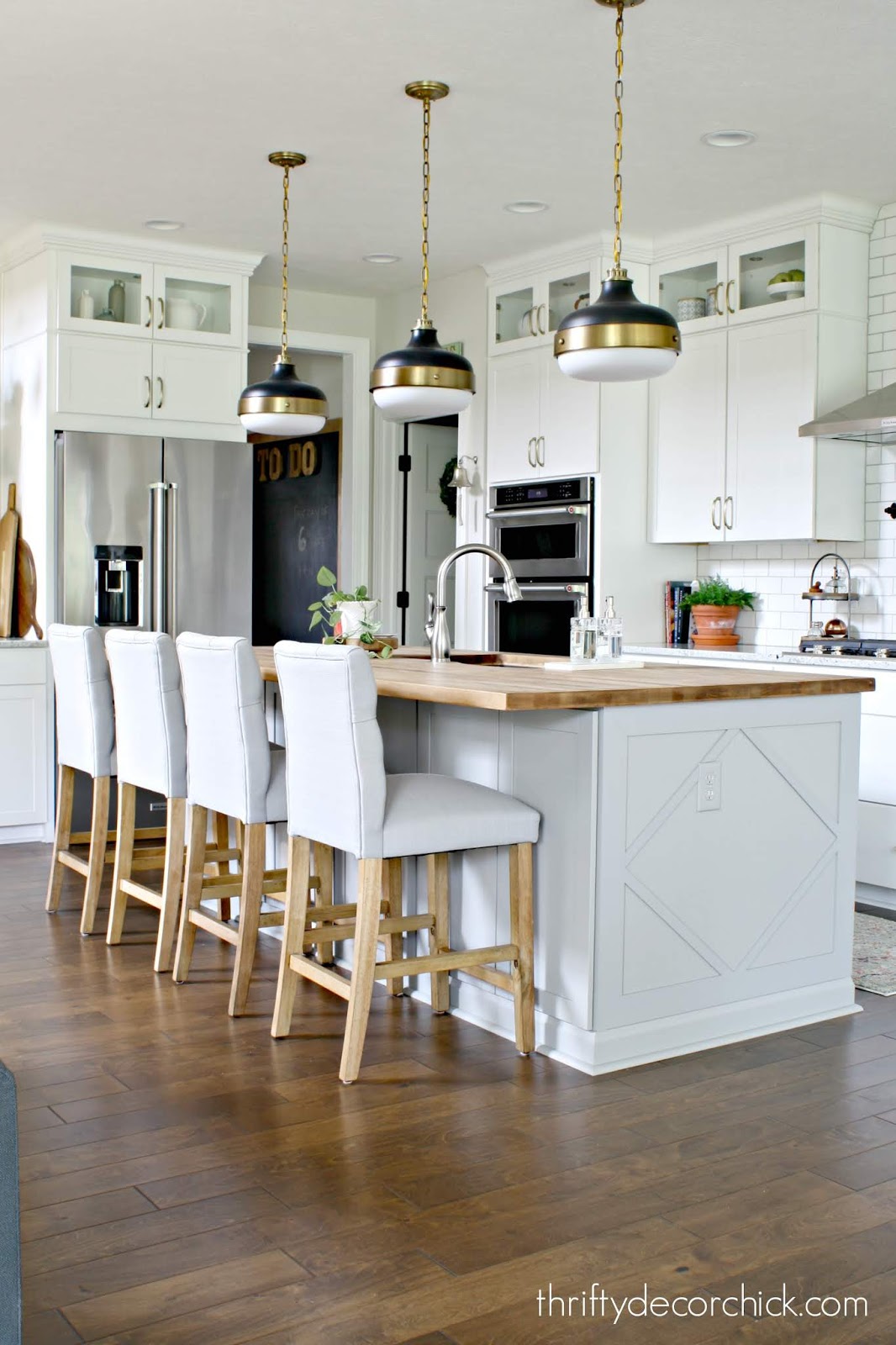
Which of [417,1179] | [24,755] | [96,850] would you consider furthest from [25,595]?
[417,1179]

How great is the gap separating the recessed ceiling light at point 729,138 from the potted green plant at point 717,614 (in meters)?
1.90

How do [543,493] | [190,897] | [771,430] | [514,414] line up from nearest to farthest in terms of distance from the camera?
[190,897] < [771,430] < [543,493] < [514,414]

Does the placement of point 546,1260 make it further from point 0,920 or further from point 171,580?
point 171,580

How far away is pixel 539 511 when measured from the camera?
607cm

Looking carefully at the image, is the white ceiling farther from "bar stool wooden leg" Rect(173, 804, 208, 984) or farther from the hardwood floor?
the hardwood floor

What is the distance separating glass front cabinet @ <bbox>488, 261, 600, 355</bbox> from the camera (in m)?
5.86

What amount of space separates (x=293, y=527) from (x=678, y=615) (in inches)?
108

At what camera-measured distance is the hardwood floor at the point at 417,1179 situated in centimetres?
196

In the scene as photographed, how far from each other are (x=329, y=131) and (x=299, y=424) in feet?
3.25

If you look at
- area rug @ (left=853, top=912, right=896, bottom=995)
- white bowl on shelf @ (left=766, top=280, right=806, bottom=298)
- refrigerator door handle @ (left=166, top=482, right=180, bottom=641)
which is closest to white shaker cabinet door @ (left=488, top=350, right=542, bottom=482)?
white bowl on shelf @ (left=766, top=280, right=806, bottom=298)

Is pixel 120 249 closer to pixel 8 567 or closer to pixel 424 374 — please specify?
pixel 8 567

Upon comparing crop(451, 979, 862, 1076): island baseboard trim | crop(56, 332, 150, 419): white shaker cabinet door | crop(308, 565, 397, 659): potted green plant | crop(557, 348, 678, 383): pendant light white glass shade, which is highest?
crop(56, 332, 150, 419): white shaker cabinet door

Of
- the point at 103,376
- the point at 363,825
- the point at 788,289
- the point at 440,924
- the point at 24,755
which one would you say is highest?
the point at 788,289

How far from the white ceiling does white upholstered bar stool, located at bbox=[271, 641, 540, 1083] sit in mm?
1843
